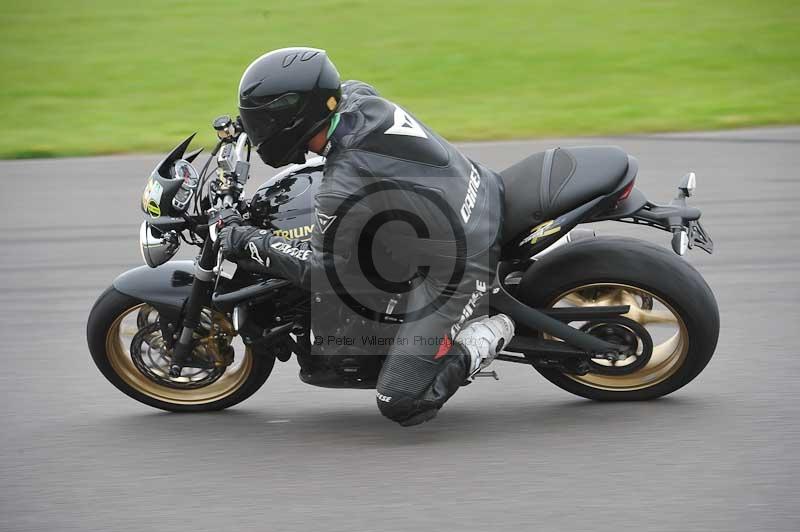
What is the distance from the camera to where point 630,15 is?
14.0 metres

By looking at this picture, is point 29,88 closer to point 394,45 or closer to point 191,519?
point 394,45

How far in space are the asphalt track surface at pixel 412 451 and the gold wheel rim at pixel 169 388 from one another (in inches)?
3.6

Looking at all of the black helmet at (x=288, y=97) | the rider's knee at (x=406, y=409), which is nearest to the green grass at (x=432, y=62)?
the rider's knee at (x=406, y=409)

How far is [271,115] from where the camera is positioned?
13.5ft

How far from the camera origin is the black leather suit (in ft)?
13.7

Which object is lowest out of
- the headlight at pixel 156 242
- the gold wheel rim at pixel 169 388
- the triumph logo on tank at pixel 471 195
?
the gold wheel rim at pixel 169 388

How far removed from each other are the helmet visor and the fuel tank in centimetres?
31

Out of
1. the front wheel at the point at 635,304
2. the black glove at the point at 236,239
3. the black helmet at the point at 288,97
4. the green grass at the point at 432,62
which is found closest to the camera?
the black helmet at the point at 288,97

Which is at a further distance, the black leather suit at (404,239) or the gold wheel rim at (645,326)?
the gold wheel rim at (645,326)

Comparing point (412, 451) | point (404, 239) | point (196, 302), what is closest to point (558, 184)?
point (404, 239)

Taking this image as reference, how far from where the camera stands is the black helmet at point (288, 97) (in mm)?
4082

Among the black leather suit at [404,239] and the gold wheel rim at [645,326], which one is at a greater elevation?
the black leather suit at [404,239]

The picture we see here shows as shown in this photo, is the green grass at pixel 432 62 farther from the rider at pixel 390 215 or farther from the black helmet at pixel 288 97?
the black helmet at pixel 288 97

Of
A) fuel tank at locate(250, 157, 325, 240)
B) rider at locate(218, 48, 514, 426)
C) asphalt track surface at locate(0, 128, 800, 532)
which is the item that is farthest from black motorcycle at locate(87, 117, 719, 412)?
asphalt track surface at locate(0, 128, 800, 532)
